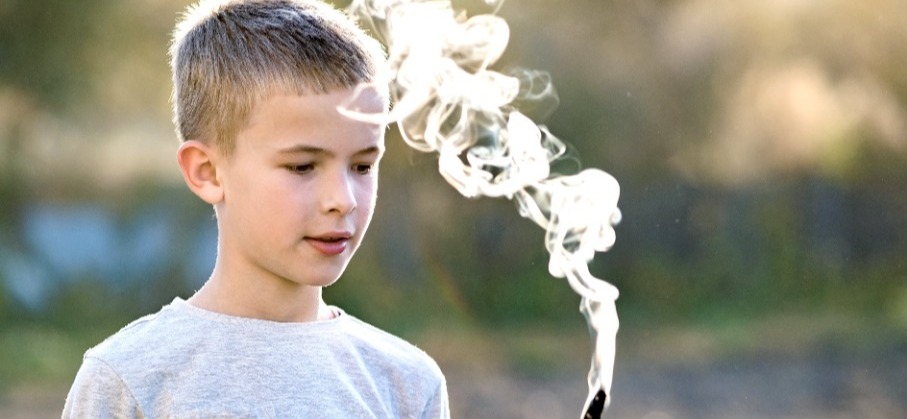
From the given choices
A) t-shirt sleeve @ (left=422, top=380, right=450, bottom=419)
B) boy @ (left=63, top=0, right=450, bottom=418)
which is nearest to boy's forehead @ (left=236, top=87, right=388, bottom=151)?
boy @ (left=63, top=0, right=450, bottom=418)

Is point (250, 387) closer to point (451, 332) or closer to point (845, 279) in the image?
point (451, 332)

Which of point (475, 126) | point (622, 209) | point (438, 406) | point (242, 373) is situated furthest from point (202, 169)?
point (622, 209)

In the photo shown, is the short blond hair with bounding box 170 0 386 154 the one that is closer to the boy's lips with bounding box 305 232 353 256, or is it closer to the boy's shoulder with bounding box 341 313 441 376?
the boy's lips with bounding box 305 232 353 256

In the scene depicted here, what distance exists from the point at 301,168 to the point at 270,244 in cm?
11

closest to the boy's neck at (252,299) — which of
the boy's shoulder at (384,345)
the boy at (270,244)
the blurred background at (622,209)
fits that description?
the boy at (270,244)

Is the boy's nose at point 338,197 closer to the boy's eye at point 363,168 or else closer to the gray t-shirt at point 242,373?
the boy's eye at point 363,168

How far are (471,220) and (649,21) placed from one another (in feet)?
4.61

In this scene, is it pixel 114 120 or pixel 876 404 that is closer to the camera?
pixel 876 404

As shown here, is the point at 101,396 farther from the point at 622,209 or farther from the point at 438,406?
the point at 622,209

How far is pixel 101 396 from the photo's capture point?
158 centimetres

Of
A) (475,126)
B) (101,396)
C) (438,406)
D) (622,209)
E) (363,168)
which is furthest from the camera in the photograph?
(622,209)

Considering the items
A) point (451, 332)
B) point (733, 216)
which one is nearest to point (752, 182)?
point (733, 216)

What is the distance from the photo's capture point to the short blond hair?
5.58 ft

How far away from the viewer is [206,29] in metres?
1.81
